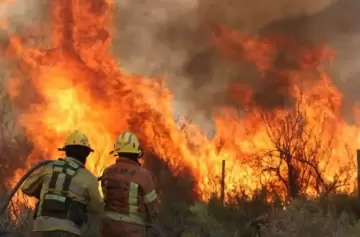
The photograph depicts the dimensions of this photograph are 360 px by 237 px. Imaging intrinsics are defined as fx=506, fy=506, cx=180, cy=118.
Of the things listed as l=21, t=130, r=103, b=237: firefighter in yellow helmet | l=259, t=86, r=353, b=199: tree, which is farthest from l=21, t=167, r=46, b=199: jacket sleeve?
l=259, t=86, r=353, b=199: tree

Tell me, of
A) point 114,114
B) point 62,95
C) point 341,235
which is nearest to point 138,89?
point 114,114

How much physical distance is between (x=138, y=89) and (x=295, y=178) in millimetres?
5932

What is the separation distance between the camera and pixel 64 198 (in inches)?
207

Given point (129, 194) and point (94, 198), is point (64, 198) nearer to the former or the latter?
point (94, 198)

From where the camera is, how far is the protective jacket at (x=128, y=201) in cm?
553

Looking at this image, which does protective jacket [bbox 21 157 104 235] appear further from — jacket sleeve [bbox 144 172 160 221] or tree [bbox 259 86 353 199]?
tree [bbox 259 86 353 199]

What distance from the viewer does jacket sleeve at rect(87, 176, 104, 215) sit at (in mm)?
5312

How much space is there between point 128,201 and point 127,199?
1.0 inches

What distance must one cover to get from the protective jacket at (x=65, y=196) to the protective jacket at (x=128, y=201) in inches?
10.3

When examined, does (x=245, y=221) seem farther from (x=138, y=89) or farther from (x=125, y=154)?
(x=138, y=89)

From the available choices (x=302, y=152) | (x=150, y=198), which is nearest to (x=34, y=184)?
(x=150, y=198)

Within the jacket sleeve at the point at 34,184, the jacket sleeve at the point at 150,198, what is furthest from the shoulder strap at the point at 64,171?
the jacket sleeve at the point at 150,198

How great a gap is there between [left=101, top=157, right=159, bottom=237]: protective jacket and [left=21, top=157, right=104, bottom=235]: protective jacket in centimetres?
26

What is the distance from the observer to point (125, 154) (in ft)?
18.8
